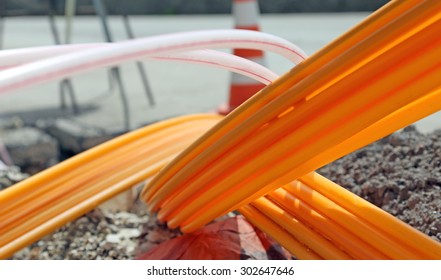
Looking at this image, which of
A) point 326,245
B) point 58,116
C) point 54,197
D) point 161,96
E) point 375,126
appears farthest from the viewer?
point 161,96

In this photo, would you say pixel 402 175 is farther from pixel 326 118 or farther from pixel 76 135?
pixel 76 135

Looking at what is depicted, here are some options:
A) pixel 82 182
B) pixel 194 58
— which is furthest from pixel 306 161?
pixel 82 182

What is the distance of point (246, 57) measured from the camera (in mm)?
3920

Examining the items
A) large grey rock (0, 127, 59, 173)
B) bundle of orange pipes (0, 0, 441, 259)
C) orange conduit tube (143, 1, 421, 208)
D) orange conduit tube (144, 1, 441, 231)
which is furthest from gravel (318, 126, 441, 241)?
large grey rock (0, 127, 59, 173)

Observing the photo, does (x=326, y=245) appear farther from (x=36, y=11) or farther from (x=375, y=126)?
(x=36, y=11)

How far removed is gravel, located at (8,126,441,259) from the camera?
2.55 metres

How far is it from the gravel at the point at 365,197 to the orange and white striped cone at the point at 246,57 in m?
0.95

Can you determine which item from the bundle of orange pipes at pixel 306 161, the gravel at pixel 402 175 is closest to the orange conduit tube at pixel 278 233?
the bundle of orange pipes at pixel 306 161

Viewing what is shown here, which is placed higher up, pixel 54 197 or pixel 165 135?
pixel 165 135

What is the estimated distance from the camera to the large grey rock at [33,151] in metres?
4.27

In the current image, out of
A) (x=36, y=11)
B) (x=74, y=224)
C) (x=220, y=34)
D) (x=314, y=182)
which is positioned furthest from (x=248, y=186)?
(x=36, y=11)

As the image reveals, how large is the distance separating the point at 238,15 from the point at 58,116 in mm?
1807

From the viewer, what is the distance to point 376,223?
2055 millimetres

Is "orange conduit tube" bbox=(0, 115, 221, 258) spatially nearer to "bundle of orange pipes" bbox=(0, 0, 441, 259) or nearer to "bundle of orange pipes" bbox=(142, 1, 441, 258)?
"bundle of orange pipes" bbox=(0, 0, 441, 259)
